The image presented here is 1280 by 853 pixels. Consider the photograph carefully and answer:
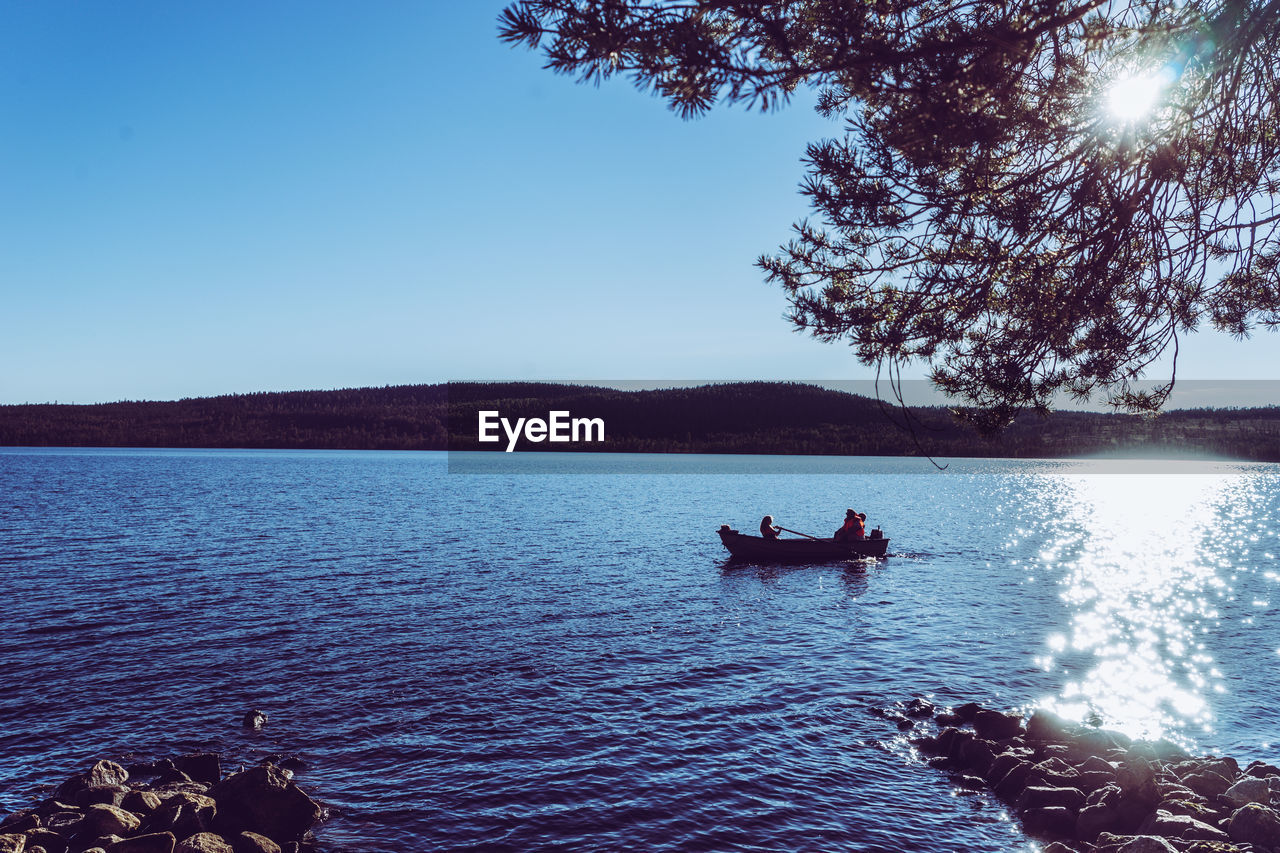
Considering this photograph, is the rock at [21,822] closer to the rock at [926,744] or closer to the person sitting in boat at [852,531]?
the rock at [926,744]

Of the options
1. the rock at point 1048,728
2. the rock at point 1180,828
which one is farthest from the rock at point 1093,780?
the rock at point 1048,728

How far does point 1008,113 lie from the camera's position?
935 centimetres

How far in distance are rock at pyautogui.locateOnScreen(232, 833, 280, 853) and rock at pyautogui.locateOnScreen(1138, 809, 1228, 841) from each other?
1293 centimetres

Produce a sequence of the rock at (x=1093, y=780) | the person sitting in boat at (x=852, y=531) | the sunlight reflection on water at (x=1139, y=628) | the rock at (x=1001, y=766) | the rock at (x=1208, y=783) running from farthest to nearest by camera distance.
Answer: the person sitting in boat at (x=852, y=531), the sunlight reflection on water at (x=1139, y=628), the rock at (x=1001, y=766), the rock at (x=1093, y=780), the rock at (x=1208, y=783)

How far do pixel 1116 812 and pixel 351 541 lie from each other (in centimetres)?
4403

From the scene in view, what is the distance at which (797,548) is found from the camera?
131ft

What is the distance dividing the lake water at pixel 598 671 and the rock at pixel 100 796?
4.94ft

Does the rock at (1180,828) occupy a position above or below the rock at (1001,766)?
above

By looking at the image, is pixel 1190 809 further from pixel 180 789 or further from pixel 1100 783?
pixel 180 789

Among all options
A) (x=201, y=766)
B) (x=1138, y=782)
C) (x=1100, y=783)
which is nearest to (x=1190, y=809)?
(x=1138, y=782)

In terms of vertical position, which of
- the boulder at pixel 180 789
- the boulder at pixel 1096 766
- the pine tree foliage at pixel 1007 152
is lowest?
the boulder at pixel 1096 766

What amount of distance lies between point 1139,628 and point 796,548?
15.7 m

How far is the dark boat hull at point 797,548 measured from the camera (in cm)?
3891

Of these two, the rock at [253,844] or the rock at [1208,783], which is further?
the rock at [1208,783]
